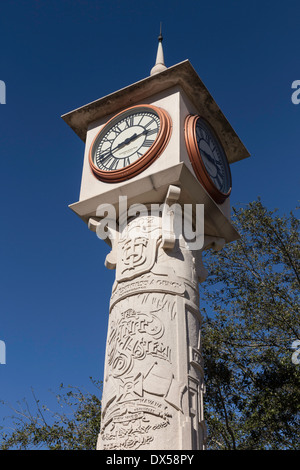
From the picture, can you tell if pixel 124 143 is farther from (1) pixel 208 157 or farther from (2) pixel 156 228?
(2) pixel 156 228

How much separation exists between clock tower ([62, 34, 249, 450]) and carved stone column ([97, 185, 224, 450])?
0.05 ft

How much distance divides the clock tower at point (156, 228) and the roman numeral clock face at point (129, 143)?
0.02 metres

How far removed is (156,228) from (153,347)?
1934mm

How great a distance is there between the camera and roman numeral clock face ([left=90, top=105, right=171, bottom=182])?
836 cm

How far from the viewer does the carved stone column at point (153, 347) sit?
20.0 ft

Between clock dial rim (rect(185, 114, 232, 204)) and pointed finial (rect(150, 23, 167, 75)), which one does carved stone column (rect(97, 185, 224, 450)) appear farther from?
pointed finial (rect(150, 23, 167, 75))

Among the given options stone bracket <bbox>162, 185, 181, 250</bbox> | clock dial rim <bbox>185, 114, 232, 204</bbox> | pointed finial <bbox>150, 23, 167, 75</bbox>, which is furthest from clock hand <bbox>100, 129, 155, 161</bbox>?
pointed finial <bbox>150, 23, 167, 75</bbox>

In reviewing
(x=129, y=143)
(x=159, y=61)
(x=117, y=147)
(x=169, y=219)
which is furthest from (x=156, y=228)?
(x=159, y=61)

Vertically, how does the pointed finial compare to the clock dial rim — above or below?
above

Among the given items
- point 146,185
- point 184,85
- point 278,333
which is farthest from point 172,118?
point 278,333

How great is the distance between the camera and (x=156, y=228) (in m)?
7.79

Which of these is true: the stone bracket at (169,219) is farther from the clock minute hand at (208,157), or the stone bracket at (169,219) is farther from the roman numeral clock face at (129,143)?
the clock minute hand at (208,157)

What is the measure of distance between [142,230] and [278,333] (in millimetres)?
6363
